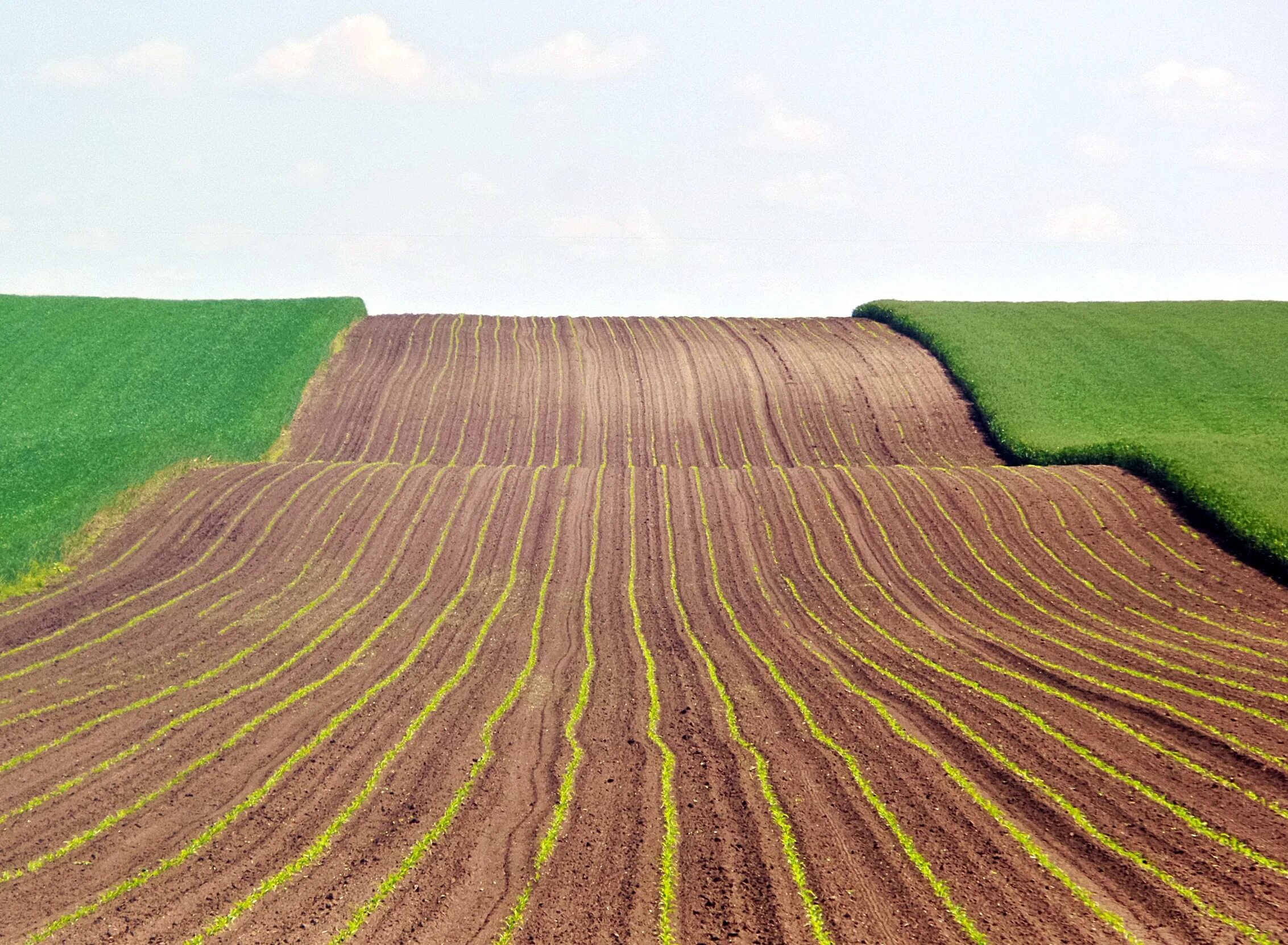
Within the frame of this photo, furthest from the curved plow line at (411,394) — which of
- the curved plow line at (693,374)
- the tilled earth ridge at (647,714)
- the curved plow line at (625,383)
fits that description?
the curved plow line at (693,374)

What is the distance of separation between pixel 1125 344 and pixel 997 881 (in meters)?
43.6

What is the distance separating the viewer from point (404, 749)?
13.4 metres

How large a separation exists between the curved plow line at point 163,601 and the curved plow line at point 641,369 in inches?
517

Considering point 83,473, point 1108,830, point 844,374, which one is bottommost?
point 1108,830

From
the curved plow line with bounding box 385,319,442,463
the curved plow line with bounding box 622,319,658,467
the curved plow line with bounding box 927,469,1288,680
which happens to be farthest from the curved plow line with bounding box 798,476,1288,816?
the curved plow line with bounding box 385,319,442,463

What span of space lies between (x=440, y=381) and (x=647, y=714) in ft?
101

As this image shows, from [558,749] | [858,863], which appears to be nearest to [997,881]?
[858,863]

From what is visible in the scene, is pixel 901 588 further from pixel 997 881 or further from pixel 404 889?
pixel 404 889

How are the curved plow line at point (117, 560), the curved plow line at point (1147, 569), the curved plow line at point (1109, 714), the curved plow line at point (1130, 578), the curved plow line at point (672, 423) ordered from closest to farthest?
the curved plow line at point (1109, 714) → the curved plow line at point (1130, 578) → the curved plow line at point (1147, 569) → the curved plow line at point (117, 560) → the curved plow line at point (672, 423)

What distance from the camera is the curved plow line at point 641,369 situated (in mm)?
36312

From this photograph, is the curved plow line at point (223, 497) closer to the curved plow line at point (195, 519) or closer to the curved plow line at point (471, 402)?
the curved plow line at point (195, 519)

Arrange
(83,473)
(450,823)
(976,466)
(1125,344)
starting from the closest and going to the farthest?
(450,823)
(83,473)
(976,466)
(1125,344)

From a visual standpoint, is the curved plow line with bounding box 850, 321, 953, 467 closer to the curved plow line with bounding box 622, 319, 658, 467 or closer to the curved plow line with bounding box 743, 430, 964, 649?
the curved plow line with bounding box 622, 319, 658, 467

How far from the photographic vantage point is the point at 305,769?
12797 mm
